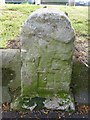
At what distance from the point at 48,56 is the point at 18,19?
5.69ft

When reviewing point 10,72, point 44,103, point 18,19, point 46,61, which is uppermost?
point 18,19

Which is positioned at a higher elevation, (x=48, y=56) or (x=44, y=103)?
(x=48, y=56)

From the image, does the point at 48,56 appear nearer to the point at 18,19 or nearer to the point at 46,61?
the point at 46,61

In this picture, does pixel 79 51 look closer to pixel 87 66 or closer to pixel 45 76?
pixel 87 66

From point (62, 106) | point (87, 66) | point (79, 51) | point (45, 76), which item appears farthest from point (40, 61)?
point (79, 51)

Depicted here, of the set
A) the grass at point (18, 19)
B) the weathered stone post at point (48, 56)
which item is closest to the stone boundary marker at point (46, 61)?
the weathered stone post at point (48, 56)

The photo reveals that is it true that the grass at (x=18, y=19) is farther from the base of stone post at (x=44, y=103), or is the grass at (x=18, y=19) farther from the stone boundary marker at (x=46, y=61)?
the base of stone post at (x=44, y=103)

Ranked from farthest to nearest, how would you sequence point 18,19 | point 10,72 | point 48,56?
point 18,19
point 10,72
point 48,56

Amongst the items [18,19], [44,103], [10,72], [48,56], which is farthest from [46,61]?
[18,19]

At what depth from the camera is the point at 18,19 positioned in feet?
14.2

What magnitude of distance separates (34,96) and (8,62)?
1.62 feet

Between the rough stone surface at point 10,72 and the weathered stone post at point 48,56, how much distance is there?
0.73 feet

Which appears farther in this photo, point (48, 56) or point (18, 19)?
point (18, 19)

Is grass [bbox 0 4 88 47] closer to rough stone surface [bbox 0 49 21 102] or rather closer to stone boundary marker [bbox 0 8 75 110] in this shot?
rough stone surface [bbox 0 49 21 102]
